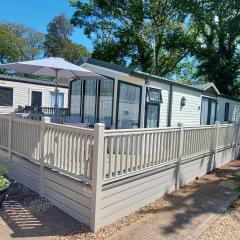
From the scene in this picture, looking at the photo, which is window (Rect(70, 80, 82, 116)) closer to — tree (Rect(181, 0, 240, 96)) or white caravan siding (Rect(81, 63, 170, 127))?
white caravan siding (Rect(81, 63, 170, 127))

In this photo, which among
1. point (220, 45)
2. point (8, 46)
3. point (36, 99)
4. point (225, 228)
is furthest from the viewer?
point (8, 46)

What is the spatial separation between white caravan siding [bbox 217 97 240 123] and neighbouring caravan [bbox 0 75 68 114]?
29.4 feet

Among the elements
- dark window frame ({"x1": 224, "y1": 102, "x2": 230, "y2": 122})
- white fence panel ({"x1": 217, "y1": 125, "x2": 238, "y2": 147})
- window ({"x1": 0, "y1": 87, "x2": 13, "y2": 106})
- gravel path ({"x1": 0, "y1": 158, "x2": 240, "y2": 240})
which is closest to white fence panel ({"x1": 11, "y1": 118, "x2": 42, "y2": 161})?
gravel path ({"x1": 0, "y1": 158, "x2": 240, "y2": 240})

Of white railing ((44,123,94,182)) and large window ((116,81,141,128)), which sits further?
large window ((116,81,141,128))

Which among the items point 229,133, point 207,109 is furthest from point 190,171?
point 207,109

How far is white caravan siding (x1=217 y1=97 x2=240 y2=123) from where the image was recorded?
15.9 metres

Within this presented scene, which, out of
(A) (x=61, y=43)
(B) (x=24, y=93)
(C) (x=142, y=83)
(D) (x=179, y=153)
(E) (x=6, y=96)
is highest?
(A) (x=61, y=43)

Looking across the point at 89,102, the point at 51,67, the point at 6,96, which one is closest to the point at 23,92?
the point at 6,96

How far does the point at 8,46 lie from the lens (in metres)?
34.6

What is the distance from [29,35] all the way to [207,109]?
3529cm

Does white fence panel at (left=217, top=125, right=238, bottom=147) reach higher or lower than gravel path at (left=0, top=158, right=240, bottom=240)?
higher

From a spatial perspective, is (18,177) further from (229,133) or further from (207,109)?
(207,109)

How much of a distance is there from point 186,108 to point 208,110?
9.90 feet

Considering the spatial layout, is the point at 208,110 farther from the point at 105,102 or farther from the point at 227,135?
the point at 105,102
